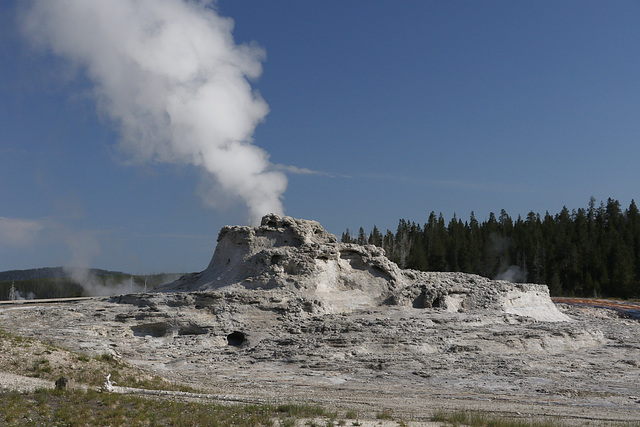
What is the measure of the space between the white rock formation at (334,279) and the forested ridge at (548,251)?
1424 inches

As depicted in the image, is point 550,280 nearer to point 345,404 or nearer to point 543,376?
point 543,376

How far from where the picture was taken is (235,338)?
82.5 ft

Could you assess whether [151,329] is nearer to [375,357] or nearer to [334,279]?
[334,279]

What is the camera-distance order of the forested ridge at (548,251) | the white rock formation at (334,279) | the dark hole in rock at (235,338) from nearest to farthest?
1. the dark hole in rock at (235,338)
2. the white rock formation at (334,279)
3. the forested ridge at (548,251)

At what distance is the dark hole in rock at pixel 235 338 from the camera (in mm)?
24688

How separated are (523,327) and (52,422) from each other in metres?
20.1

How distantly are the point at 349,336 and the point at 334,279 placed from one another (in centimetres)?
747

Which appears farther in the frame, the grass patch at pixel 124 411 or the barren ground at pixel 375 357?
the barren ground at pixel 375 357

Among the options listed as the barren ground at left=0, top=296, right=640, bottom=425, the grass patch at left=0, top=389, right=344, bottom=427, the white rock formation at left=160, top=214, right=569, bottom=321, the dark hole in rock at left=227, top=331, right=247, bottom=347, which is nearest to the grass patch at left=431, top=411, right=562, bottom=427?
the barren ground at left=0, top=296, right=640, bottom=425

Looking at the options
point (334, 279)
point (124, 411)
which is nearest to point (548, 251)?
point (334, 279)

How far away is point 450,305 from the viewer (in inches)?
1114

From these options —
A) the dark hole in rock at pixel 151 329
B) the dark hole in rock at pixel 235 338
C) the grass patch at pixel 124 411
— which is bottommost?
the grass patch at pixel 124 411

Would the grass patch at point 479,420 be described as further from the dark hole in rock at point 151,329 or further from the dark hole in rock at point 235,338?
the dark hole in rock at point 151,329

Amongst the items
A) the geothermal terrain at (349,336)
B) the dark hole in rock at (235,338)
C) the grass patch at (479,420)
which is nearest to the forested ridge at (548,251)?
the geothermal terrain at (349,336)
